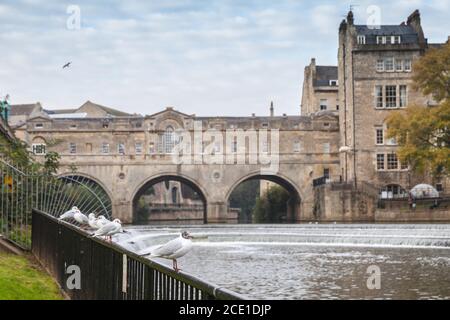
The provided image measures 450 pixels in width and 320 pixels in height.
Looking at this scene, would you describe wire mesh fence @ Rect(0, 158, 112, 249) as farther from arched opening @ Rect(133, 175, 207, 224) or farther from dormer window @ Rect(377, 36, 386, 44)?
dormer window @ Rect(377, 36, 386, 44)

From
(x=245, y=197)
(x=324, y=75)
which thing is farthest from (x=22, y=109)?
(x=324, y=75)

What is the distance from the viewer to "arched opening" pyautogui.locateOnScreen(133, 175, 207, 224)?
2472 inches

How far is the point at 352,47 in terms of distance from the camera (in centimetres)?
5784

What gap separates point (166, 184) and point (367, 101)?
4696cm

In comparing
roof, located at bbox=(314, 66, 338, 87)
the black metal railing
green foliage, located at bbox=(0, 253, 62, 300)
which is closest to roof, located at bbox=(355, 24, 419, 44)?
roof, located at bbox=(314, 66, 338, 87)

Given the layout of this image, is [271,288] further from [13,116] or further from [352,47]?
[13,116]

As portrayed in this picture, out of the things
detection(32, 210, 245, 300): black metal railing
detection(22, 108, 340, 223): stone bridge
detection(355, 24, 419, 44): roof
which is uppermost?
detection(355, 24, 419, 44): roof

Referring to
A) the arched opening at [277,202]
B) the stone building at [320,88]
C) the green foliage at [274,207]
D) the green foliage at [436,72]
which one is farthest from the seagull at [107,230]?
the stone building at [320,88]

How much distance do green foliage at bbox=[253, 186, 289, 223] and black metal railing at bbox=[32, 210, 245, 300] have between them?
55.3 metres

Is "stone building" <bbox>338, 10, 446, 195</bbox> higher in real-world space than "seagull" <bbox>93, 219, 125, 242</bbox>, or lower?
higher

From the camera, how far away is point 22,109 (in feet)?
312

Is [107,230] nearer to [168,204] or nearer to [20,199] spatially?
[20,199]

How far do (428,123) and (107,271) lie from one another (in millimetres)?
41410
